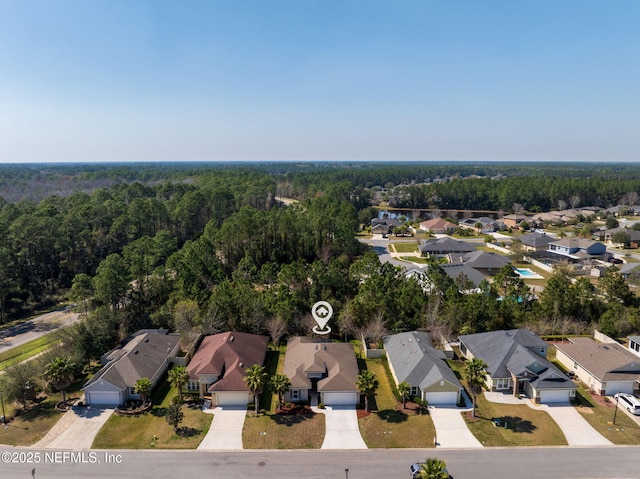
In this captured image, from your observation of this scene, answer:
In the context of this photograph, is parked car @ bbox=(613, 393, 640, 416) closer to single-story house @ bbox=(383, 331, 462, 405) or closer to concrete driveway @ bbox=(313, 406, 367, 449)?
single-story house @ bbox=(383, 331, 462, 405)

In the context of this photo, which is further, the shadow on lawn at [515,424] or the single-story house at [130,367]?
the single-story house at [130,367]

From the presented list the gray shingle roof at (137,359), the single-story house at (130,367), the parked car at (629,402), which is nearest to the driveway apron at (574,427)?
the parked car at (629,402)

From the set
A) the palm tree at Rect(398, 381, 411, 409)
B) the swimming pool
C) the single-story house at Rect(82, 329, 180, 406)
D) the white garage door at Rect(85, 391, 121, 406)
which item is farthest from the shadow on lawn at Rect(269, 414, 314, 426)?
Result: the swimming pool

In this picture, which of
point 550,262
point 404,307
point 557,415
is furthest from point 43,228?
point 550,262

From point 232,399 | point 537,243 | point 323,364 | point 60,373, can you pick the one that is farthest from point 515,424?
point 537,243

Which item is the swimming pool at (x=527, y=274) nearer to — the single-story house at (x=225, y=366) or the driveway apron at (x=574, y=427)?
the driveway apron at (x=574, y=427)

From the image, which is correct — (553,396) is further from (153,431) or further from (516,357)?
(153,431)
